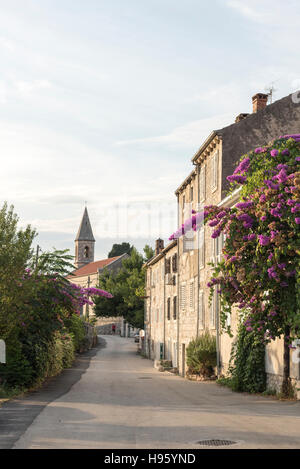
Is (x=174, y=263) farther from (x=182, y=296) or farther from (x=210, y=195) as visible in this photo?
(x=210, y=195)

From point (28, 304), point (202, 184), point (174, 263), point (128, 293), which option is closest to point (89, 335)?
point (128, 293)

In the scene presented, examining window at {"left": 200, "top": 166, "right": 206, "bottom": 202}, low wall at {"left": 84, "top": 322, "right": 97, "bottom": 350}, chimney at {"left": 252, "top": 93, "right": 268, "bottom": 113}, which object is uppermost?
chimney at {"left": 252, "top": 93, "right": 268, "bottom": 113}

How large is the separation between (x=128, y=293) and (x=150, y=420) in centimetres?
4812

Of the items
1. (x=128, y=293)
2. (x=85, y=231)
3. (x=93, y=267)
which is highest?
(x=85, y=231)

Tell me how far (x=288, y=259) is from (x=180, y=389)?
882 cm

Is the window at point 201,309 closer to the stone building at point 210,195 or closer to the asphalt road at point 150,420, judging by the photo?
the stone building at point 210,195

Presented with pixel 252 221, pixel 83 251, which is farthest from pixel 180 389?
pixel 83 251

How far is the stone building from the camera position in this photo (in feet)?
81.2

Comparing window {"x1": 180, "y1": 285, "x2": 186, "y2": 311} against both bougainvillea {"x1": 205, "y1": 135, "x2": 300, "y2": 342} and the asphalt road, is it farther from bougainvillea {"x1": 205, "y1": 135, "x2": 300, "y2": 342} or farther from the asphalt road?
bougainvillea {"x1": 205, "y1": 135, "x2": 300, "y2": 342}

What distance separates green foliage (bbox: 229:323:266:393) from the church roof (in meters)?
111

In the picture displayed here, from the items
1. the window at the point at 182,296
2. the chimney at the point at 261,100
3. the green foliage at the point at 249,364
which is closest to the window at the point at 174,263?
the window at the point at 182,296

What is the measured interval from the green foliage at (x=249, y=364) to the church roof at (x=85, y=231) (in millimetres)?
110542

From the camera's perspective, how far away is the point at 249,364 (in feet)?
61.5

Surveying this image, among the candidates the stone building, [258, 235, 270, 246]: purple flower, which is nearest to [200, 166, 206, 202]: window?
the stone building
